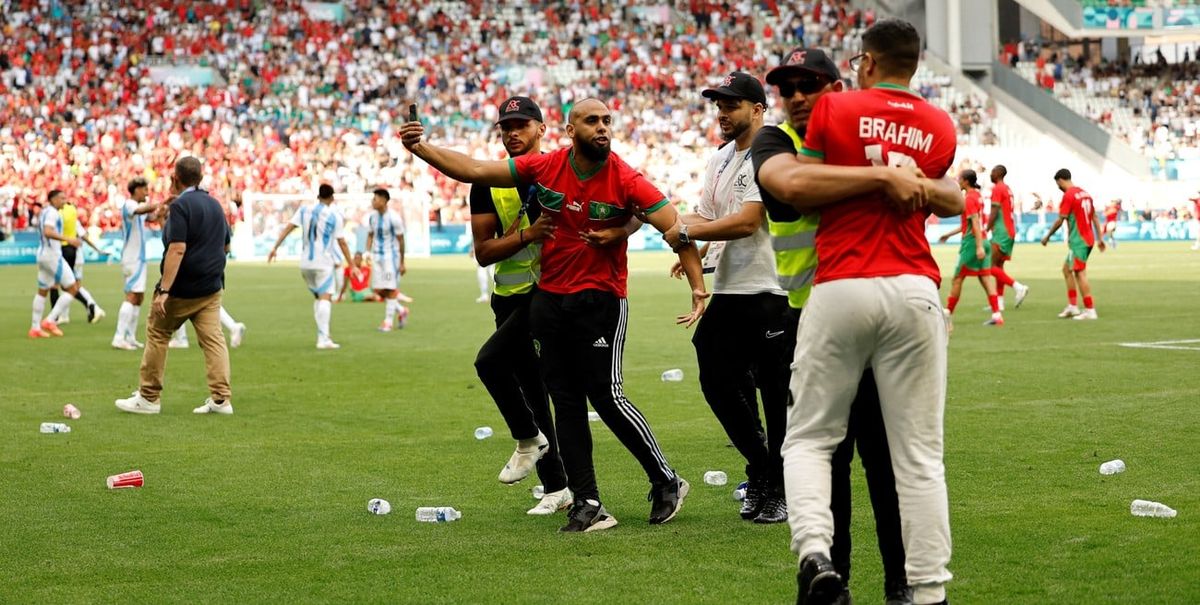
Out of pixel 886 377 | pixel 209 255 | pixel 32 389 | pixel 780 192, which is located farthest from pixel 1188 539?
pixel 32 389

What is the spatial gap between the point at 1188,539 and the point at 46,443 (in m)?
7.78

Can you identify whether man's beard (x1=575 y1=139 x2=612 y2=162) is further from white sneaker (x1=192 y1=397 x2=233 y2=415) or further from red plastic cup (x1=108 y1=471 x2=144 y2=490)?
white sneaker (x1=192 y1=397 x2=233 y2=415)

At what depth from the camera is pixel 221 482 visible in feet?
28.9

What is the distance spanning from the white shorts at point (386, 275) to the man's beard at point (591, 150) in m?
14.1

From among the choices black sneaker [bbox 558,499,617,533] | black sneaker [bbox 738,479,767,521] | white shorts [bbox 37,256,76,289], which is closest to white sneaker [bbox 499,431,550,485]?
black sneaker [bbox 558,499,617,533]

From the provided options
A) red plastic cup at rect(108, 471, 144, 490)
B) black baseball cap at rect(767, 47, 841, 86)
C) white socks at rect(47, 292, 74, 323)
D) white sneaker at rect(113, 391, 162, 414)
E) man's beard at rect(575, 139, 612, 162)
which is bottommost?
white socks at rect(47, 292, 74, 323)

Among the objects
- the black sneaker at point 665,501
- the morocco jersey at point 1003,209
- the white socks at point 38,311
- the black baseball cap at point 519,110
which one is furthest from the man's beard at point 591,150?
the white socks at point 38,311

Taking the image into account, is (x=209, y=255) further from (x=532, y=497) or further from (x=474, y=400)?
(x=532, y=497)

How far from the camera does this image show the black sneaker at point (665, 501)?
285 inches

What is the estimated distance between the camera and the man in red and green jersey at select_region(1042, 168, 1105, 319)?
64.7 feet

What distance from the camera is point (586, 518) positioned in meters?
7.13

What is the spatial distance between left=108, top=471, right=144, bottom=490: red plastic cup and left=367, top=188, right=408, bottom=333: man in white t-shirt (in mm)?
11900

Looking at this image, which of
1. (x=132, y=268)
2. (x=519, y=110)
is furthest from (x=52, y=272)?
(x=519, y=110)

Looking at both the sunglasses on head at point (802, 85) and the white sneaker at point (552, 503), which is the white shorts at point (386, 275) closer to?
the white sneaker at point (552, 503)
